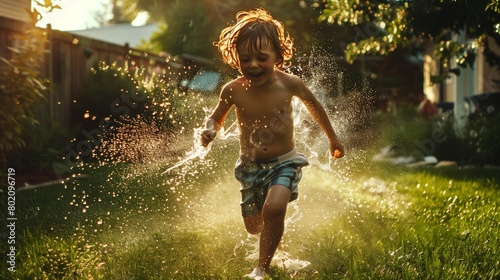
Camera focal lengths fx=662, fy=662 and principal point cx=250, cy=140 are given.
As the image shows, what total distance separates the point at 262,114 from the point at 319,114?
0.35m

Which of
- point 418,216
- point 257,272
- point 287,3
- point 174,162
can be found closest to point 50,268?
point 257,272

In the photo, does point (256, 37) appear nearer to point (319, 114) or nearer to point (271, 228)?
point (319, 114)

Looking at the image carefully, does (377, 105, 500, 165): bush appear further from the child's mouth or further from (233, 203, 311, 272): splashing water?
the child's mouth

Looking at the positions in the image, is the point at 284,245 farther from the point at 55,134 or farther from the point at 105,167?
the point at 55,134

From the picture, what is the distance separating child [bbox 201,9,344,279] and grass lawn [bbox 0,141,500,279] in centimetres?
35

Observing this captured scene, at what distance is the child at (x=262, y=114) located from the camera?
10.9ft

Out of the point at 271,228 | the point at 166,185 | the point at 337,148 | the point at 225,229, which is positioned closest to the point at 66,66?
the point at 166,185

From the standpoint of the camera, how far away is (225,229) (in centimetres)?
396

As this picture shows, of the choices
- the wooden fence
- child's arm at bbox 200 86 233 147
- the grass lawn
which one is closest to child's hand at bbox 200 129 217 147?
child's arm at bbox 200 86 233 147

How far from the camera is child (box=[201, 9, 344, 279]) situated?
332 cm

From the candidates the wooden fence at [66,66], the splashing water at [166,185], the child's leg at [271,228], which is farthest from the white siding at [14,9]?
the child's leg at [271,228]

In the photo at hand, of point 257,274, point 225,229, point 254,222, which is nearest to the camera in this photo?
point 257,274

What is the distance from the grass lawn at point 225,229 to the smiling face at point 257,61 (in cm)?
93

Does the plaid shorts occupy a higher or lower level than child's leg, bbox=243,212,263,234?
higher
